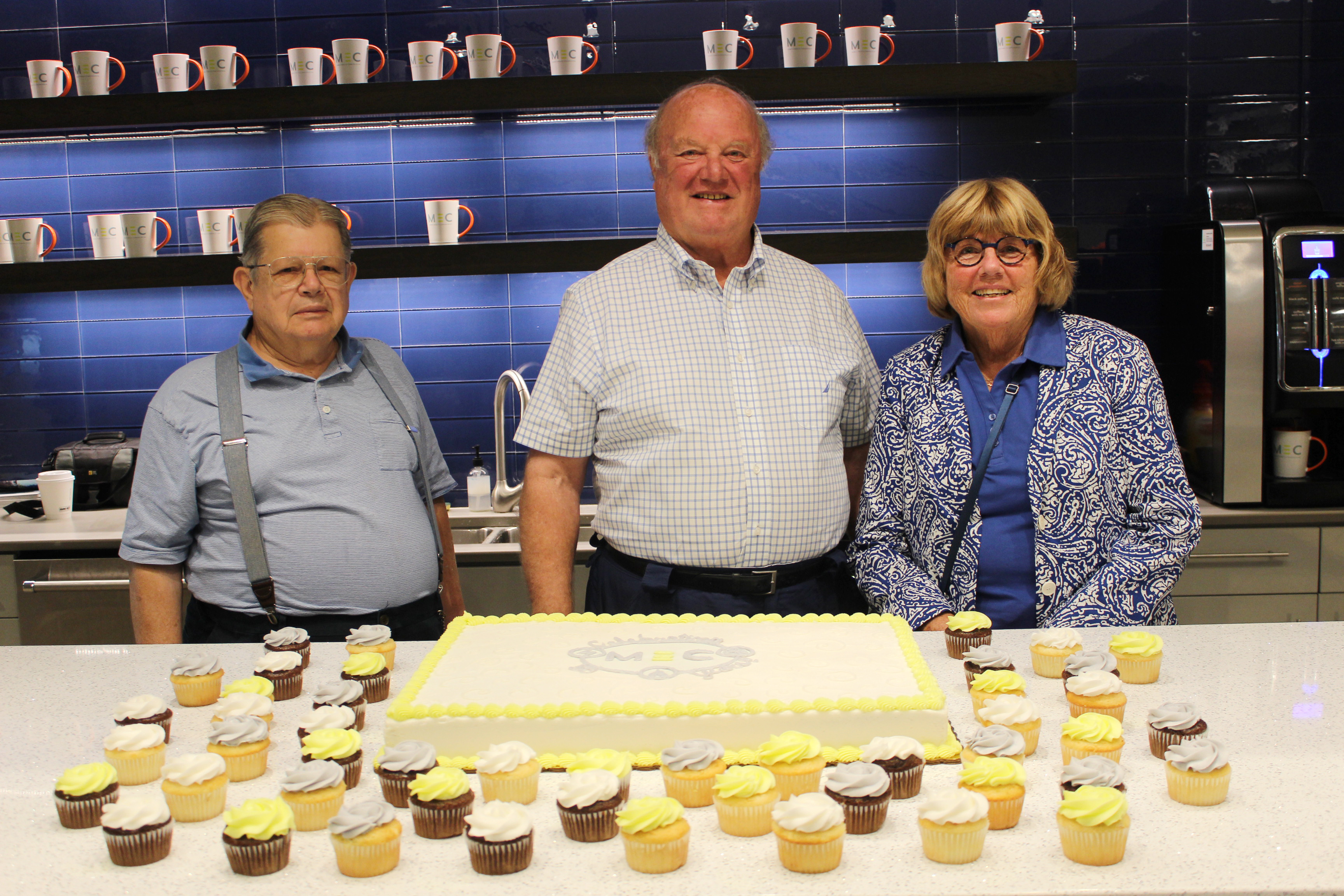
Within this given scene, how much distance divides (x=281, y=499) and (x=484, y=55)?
5.44 feet

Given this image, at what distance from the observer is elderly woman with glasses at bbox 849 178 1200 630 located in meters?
1.86

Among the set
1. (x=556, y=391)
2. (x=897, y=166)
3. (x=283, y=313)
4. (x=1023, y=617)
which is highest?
(x=897, y=166)

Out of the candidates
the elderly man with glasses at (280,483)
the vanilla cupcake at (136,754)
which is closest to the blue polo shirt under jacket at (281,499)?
the elderly man with glasses at (280,483)

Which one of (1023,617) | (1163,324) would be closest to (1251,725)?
(1023,617)

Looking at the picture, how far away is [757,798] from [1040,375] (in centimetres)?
113

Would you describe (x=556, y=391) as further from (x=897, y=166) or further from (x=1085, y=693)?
(x=897, y=166)

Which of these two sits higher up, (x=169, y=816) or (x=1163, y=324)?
(x=1163, y=324)

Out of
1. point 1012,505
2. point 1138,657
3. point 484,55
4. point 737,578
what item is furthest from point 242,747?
point 484,55

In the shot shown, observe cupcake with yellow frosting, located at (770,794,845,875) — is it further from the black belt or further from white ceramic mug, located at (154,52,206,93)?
white ceramic mug, located at (154,52,206,93)

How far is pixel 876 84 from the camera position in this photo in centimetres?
303

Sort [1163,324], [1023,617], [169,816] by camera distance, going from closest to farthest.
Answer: [169,816], [1023,617], [1163,324]

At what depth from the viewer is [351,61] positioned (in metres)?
3.11

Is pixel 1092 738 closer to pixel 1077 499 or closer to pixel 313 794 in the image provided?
pixel 1077 499

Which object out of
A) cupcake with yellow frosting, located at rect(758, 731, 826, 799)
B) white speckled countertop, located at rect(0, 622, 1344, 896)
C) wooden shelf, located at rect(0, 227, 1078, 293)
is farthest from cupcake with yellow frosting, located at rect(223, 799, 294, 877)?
wooden shelf, located at rect(0, 227, 1078, 293)
